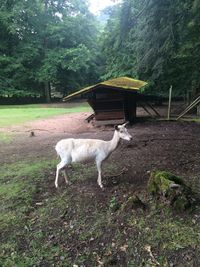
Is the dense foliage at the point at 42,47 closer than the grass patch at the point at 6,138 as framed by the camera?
No

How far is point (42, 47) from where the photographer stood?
1554 inches

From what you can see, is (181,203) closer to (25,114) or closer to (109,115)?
(109,115)

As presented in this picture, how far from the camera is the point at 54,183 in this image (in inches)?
267

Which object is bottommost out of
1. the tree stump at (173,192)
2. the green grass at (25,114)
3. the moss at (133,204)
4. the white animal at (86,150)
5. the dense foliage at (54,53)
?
the green grass at (25,114)

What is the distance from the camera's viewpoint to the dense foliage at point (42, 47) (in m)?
37.0

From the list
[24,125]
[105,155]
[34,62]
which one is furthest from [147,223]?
[34,62]

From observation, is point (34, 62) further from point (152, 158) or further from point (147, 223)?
point (147, 223)

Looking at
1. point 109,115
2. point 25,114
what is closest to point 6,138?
point 109,115

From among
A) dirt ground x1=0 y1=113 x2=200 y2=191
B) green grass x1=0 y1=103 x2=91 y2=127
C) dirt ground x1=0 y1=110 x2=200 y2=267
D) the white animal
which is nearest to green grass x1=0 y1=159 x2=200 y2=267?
dirt ground x1=0 y1=110 x2=200 y2=267

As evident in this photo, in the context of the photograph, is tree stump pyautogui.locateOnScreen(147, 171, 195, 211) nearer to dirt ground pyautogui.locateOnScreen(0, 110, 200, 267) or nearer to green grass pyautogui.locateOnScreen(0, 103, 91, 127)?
dirt ground pyautogui.locateOnScreen(0, 110, 200, 267)

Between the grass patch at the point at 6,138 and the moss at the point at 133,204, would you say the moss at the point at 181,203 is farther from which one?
the grass patch at the point at 6,138

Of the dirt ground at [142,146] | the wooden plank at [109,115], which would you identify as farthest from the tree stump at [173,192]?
the wooden plank at [109,115]

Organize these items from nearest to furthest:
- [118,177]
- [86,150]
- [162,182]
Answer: [162,182], [86,150], [118,177]

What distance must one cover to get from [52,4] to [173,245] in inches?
1644
